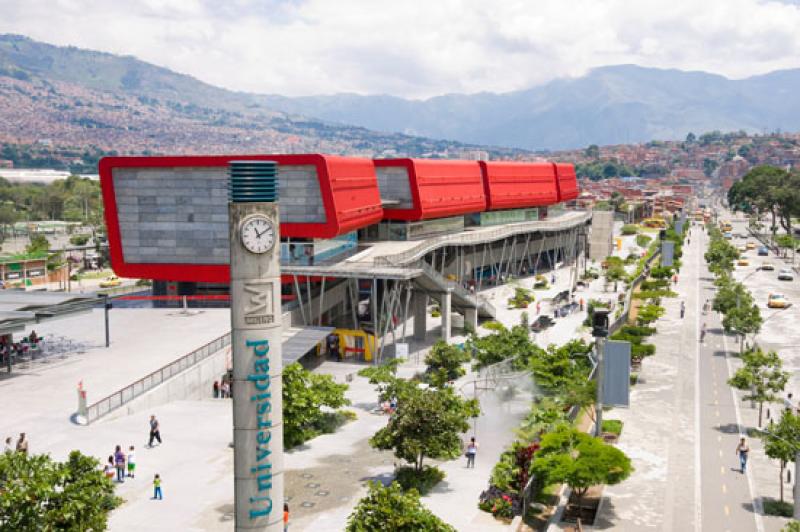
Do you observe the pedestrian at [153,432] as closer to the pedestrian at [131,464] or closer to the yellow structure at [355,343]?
the pedestrian at [131,464]

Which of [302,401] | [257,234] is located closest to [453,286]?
[302,401]

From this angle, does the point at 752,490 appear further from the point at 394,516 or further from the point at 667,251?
the point at 667,251

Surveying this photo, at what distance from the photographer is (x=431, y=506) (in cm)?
2997

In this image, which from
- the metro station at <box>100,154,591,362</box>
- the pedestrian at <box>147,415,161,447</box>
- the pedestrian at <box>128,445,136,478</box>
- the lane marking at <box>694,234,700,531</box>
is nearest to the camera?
the pedestrian at <box>128,445,136,478</box>

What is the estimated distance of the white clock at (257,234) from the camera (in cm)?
2041

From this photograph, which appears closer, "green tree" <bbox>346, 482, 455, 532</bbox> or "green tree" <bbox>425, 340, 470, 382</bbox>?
"green tree" <bbox>346, 482, 455, 532</bbox>

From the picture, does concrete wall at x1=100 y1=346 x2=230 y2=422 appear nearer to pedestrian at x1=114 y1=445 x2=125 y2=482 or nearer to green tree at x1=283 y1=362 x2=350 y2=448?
pedestrian at x1=114 y1=445 x2=125 y2=482

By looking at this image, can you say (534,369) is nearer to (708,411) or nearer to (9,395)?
(708,411)

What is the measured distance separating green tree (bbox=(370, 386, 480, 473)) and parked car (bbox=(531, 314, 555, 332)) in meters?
36.3

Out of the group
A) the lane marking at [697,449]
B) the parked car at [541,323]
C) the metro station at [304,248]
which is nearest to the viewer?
the lane marking at [697,449]

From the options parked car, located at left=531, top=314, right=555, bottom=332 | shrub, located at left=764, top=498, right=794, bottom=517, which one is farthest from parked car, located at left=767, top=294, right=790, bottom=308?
shrub, located at left=764, top=498, right=794, bottom=517

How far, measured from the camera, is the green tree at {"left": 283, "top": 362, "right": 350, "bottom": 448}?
117 feet

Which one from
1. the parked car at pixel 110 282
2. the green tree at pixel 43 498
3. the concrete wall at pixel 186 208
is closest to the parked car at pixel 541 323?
the concrete wall at pixel 186 208

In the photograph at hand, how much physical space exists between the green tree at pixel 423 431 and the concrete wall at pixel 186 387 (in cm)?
1260
